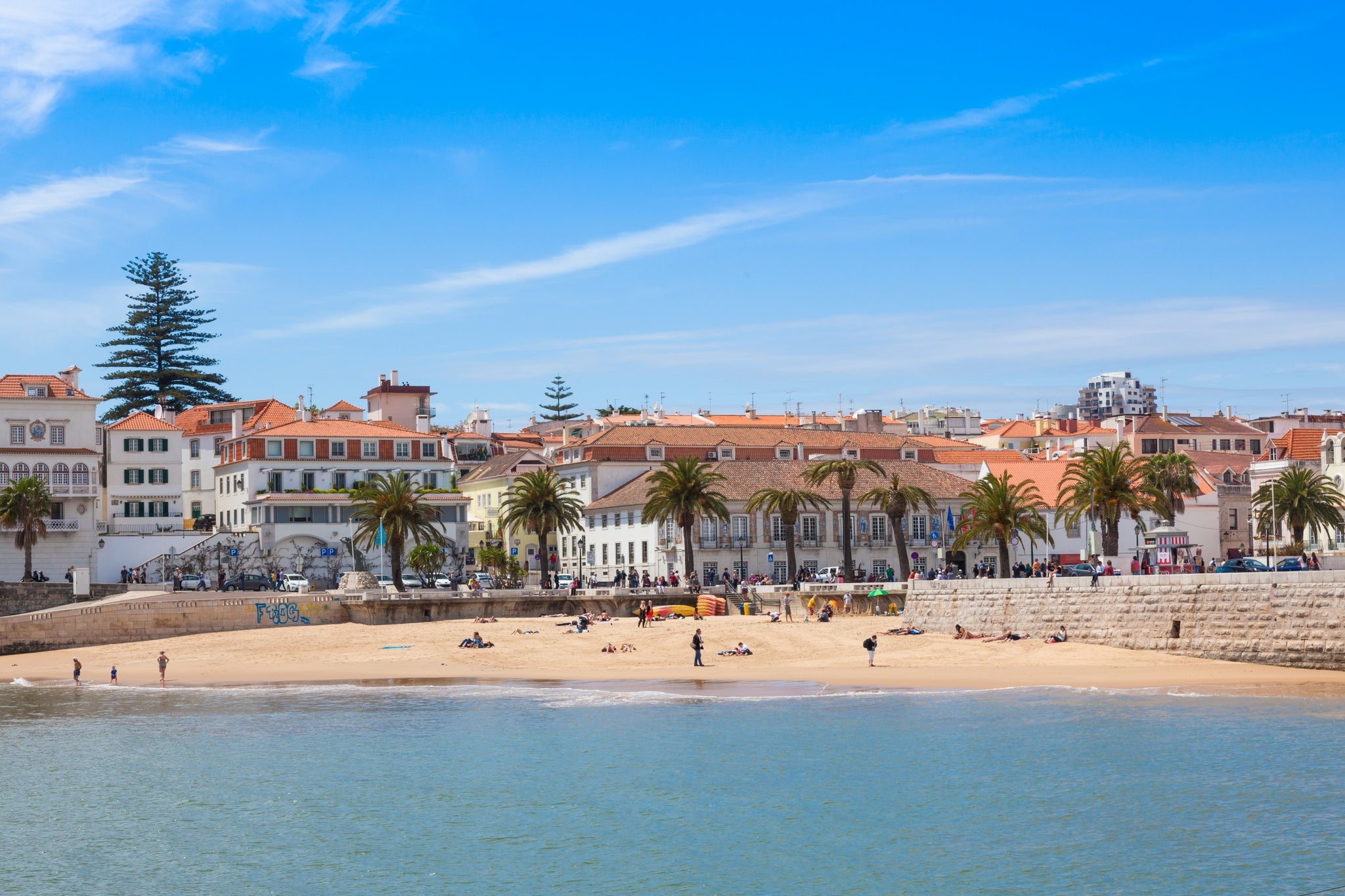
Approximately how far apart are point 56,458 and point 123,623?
62.5 ft

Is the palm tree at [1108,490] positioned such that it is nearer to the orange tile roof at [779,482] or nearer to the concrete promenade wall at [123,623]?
the orange tile roof at [779,482]

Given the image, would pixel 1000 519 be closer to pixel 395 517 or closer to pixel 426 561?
pixel 395 517

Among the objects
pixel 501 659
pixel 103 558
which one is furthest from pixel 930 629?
pixel 103 558

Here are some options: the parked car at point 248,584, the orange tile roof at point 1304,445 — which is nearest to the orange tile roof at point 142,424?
the parked car at point 248,584

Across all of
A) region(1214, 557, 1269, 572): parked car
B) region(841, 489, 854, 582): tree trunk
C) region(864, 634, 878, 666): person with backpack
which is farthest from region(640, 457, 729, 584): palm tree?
region(1214, 557, 1269, 572): parked car

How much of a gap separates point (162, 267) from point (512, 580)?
59.0 metres

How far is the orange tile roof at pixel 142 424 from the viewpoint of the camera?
94.1 m

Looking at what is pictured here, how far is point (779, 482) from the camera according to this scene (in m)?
89.6

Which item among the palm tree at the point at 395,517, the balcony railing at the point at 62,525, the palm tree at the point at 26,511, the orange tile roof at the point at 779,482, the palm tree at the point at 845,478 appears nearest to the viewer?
the palm tree at the point at 395,517

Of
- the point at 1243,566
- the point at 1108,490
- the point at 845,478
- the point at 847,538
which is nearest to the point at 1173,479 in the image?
the point at 1108,490

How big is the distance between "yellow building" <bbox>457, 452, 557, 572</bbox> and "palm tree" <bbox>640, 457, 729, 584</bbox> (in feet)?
73.3

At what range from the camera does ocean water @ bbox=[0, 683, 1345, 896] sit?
2858cm

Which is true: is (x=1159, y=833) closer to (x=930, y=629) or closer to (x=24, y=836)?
(x=24, y=836)

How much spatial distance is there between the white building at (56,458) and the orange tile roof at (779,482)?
29.9m
